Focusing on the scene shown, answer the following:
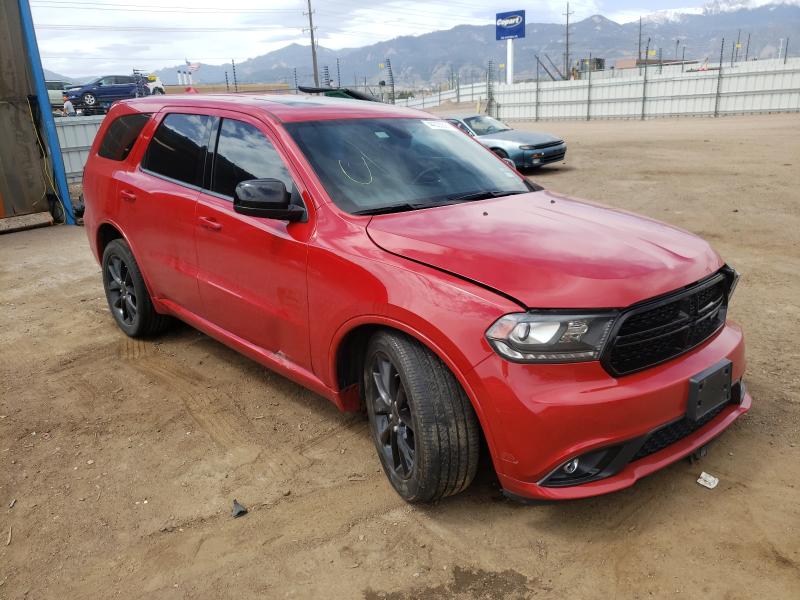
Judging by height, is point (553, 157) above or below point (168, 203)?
below

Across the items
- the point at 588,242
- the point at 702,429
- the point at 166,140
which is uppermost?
the point at 166,140

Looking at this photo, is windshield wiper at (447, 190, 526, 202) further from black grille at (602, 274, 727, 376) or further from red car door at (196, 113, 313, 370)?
black grille at (602, 274, 727, 376)

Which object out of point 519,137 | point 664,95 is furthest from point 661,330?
point 664,95

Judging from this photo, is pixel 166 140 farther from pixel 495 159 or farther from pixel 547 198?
pixel 547 198

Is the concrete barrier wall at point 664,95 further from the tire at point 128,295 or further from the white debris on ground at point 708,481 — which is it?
the tire at point 128,295

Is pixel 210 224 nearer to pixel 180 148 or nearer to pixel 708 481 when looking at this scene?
pixel 180 148

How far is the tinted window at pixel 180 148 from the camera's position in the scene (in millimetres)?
3924

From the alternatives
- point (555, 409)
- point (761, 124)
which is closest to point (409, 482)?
point (555, 409)

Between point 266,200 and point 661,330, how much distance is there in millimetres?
1828

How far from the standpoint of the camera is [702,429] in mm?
2779

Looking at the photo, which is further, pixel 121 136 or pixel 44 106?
pixel 44 106

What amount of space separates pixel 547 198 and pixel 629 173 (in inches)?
407

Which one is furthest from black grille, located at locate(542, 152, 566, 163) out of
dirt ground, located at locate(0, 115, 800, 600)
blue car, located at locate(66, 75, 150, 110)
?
blue car, located at locate(66, 75, 150, 110)

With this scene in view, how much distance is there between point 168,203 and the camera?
161 inches
